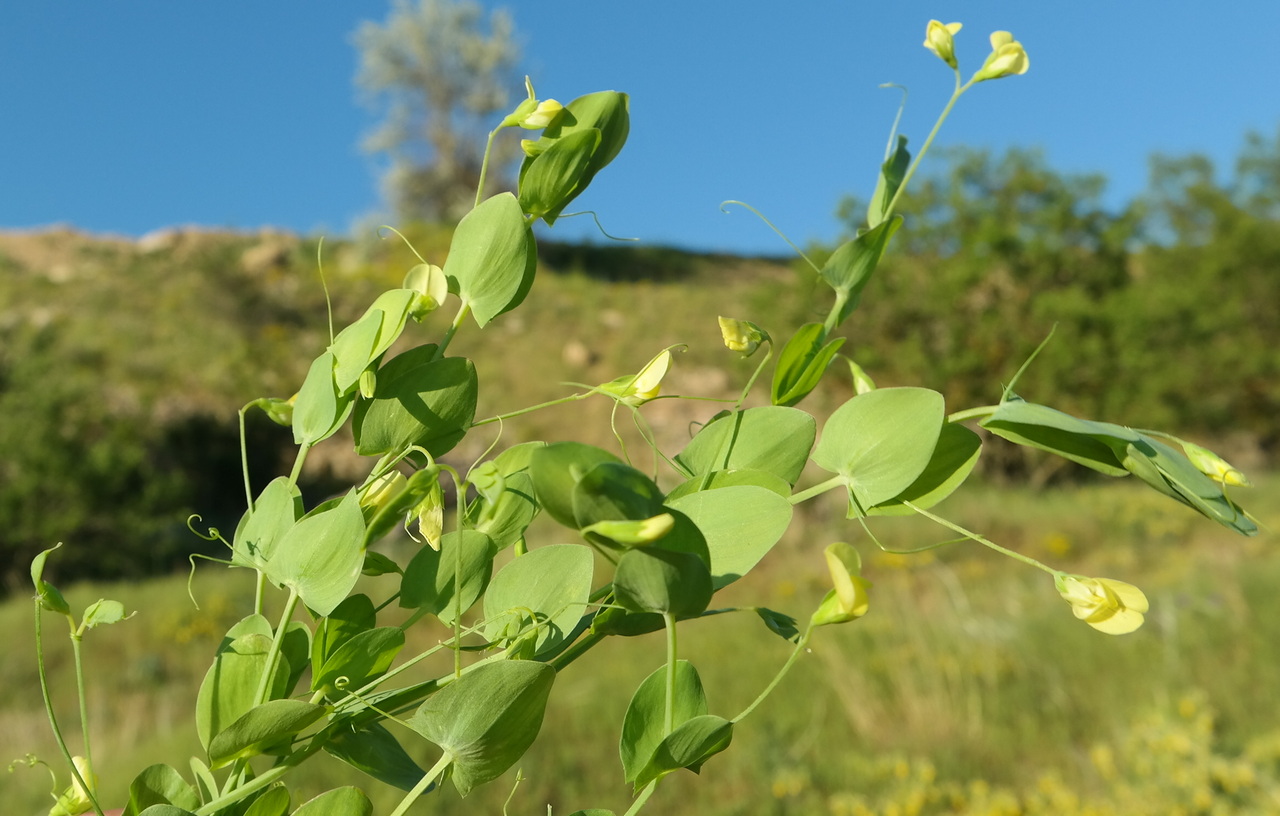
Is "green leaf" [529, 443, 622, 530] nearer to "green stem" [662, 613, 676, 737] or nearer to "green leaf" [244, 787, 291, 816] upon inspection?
"green stem" [662, 613, 676, 737]

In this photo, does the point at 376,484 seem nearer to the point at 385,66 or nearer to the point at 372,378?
the point at 372,378

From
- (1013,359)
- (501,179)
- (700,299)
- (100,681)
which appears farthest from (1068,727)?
(501,179)

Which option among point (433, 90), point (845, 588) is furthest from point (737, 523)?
point (433, 90)

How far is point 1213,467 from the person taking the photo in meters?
0.24

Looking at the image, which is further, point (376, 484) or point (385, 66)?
point (385, 66)

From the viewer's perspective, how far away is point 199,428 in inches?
247

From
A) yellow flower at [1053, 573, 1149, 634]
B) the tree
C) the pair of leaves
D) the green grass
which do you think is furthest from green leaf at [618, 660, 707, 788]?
the tree

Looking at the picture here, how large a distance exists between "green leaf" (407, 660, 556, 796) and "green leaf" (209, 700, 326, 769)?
3 centimetres

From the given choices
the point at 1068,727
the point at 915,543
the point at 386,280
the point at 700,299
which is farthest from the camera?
the point at 700,299

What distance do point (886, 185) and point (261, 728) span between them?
221mm

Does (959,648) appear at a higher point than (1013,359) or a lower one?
lower

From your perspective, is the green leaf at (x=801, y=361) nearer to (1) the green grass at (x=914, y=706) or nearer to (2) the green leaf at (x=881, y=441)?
(2) the green leaf at (x=881, y=441)

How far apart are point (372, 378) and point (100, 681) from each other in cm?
381

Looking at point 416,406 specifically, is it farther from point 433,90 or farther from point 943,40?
point 433,90
